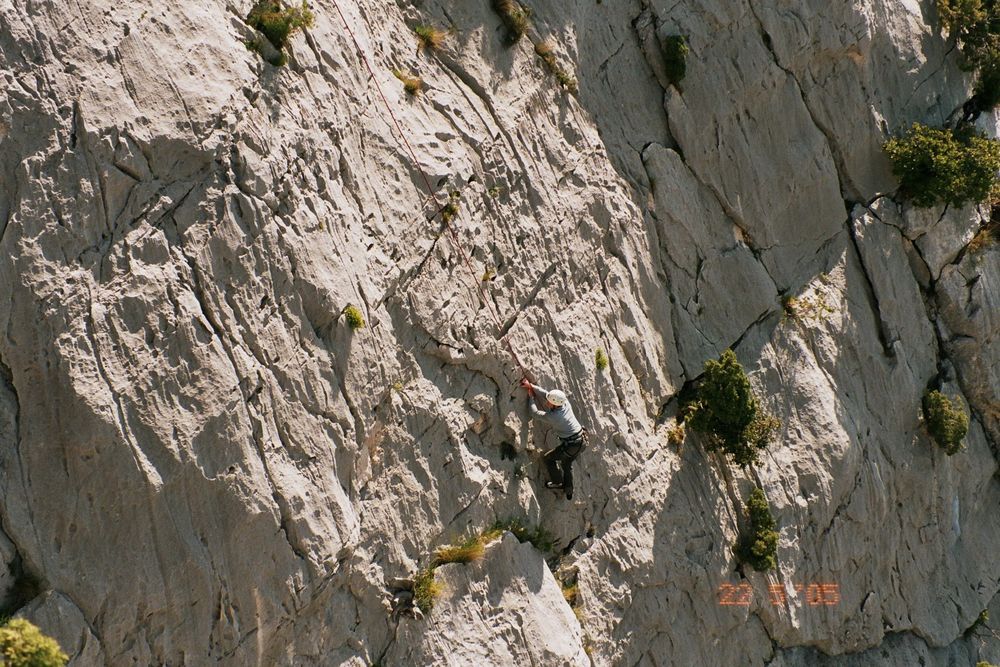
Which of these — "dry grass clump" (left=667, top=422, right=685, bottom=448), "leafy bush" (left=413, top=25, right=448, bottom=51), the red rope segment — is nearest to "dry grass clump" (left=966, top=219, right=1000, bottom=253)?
"dry grass clump" (left=667, top=422, right=685, bottom=448)

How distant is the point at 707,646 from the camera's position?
791 inches

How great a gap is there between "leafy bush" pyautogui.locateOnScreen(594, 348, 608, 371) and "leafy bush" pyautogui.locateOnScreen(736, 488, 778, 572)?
174 inches

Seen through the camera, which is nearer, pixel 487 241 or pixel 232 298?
pixel 232 298

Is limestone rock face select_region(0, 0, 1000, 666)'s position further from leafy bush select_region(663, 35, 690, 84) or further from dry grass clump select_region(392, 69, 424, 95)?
leafy bush select_region(663, 35, 690, 84)

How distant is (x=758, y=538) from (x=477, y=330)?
7606 millimetres

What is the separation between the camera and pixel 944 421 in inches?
947

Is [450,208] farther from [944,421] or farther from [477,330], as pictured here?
[944,421]

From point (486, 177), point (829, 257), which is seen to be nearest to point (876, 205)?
point (829, 257)

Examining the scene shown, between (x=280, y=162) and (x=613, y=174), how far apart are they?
7622 millimetres

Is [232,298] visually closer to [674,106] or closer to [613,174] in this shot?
[613,174]

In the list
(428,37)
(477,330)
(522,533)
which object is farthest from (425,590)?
(428,37)

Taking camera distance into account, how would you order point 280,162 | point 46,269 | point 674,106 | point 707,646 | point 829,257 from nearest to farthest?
point 46,269, point 280,162, point 707,646, point 674,106, point 829,257

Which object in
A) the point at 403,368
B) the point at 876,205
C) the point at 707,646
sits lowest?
the point at 707,646

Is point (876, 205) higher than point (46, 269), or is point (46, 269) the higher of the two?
point (876, 205)
